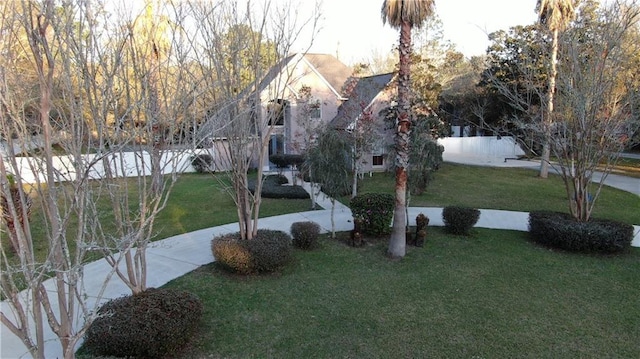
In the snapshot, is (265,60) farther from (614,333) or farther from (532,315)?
(614,333)

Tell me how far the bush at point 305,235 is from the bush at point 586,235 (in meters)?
5.63

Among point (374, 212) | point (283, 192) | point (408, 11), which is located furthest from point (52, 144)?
point (283, 192)

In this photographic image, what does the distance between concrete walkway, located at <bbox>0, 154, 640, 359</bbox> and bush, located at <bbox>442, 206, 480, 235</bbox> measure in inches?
40.3

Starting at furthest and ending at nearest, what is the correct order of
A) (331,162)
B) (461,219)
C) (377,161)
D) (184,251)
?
(377,161) < (331,162) < (461,219) < (184,251)

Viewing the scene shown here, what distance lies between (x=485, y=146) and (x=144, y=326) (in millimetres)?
37882

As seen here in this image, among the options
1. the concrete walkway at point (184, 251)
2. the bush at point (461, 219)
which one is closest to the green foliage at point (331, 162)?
the concrete walkway at point (184, 251)

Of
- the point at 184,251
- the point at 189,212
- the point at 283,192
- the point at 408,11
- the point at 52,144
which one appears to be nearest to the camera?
the point at 52,144

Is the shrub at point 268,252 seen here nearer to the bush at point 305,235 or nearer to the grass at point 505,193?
the bush at point 305,235

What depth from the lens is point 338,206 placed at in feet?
47.0

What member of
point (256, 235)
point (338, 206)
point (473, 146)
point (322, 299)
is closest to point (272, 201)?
point (338, 206)

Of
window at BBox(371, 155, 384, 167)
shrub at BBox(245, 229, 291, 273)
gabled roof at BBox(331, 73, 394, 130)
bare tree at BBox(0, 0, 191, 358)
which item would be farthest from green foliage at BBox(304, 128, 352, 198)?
window at BBox(371, 155, 384, 167)

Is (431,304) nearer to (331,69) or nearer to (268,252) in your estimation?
(268,252)

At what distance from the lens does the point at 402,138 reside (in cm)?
864

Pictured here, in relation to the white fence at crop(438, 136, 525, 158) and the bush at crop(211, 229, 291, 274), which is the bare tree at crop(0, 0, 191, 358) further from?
the white fence at crop(438, 136, 525, 158)
